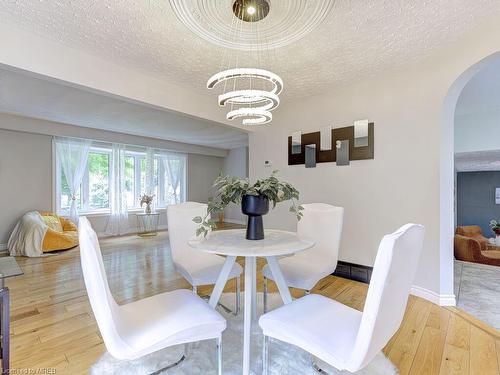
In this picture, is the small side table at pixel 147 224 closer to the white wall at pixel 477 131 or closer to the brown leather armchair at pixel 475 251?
the white wall at pixel 477 131

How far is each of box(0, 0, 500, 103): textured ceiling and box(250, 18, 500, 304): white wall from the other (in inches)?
8.3

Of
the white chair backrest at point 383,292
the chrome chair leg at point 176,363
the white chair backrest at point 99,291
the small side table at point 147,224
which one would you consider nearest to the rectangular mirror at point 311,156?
the white chair backrest at point 383,292

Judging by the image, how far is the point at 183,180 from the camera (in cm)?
729

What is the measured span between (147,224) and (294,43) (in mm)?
5243

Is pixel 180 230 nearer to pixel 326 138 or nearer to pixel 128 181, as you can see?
pixel 326 138

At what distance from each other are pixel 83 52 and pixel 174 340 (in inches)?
101

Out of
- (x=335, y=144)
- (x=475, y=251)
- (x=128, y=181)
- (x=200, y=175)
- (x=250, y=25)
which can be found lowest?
(x=475, y=251)

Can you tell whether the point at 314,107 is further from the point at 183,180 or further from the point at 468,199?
the point at 468,199

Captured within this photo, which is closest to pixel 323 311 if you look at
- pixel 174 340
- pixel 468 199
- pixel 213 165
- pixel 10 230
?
pixel 174 340

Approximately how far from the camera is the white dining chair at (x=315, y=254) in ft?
6.05

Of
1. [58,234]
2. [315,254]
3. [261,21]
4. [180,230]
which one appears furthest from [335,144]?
[58,234]

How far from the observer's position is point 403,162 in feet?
8.70

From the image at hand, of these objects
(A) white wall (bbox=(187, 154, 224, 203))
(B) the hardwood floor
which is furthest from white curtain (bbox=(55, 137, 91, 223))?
(A) white wall (bbox=(187, 154, 224, 203))

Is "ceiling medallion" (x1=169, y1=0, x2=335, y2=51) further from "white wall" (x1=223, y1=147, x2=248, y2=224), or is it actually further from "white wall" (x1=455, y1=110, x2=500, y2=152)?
"white wall" (x1=223, y1=147, x2=248, y2=224)
